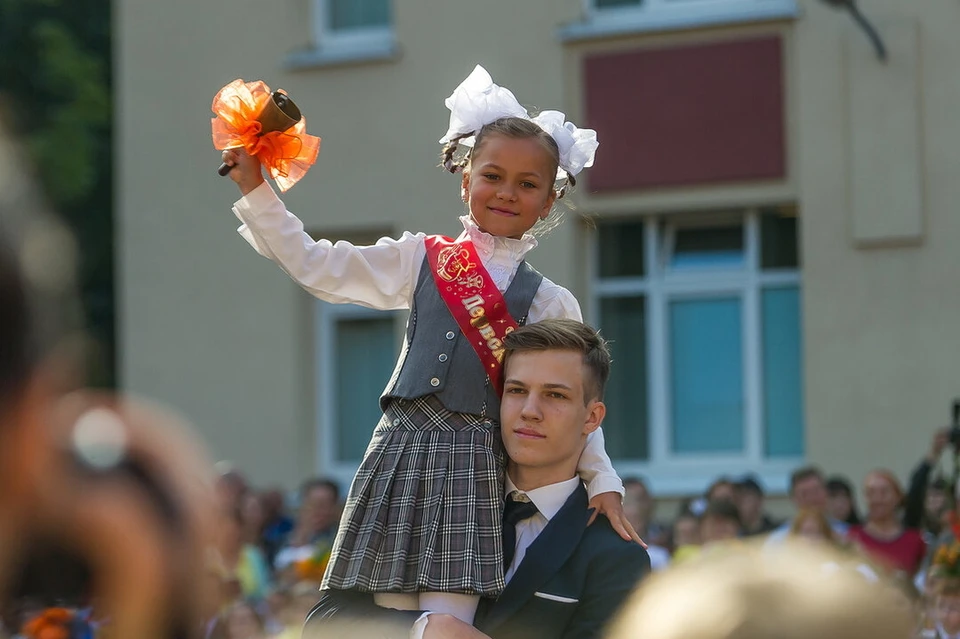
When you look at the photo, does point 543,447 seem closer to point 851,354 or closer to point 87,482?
point 87,482

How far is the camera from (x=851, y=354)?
10.9 m

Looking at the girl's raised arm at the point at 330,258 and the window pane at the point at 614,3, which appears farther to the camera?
the window pane at the point at 614,3

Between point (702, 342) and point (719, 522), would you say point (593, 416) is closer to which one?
point (719, 522)

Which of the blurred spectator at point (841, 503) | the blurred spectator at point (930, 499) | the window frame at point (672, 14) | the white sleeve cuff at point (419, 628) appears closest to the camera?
the white sleeve cuff at point (419, 628)

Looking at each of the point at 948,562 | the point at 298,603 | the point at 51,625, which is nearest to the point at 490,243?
the point at 51,625

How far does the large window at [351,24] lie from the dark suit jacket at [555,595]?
359 inches

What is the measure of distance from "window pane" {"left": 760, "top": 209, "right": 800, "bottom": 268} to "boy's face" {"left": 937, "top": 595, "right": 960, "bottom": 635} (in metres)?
4.62

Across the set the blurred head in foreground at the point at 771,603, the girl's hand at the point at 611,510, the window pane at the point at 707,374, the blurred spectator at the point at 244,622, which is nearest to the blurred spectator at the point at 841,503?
the window pane at the point at 707,374

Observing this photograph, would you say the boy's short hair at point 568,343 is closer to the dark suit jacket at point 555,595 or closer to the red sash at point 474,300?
the red sash at point 474,300

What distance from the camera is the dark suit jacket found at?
12.4 ft

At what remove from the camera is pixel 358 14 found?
42.1ft

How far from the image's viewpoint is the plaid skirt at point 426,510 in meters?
3.76

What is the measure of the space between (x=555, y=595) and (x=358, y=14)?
9581mm

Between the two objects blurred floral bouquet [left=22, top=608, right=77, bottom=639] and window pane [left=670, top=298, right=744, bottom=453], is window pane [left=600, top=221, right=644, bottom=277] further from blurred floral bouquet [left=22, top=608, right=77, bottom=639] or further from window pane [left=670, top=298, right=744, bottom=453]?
blurred floral bouquet [left=22, top=608, right=77, bottom=639]
